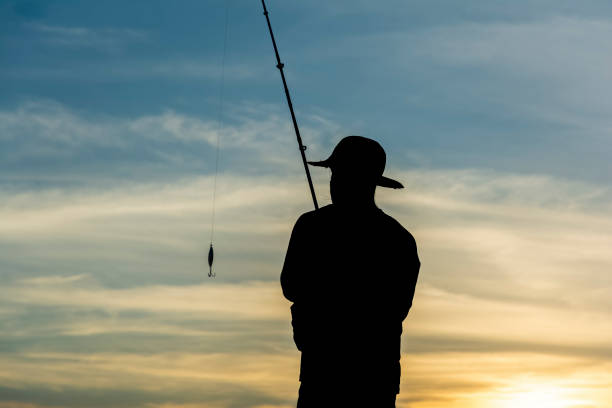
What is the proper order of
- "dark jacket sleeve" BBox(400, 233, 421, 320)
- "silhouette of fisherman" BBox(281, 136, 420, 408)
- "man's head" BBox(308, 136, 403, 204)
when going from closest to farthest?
1. "man's head" BBox(308, 136, 403, 204)
2. "silhouette of fisherman" BBox(281, 136, 420, 408)
3. "dark jacket sleeve" BBox(400, 233, 421, 320)

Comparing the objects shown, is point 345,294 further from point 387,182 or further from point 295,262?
point 387,182

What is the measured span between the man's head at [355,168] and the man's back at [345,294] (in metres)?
0.11

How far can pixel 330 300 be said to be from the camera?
5863mm

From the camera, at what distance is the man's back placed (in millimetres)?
5836

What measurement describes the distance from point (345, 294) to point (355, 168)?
90 centimetres

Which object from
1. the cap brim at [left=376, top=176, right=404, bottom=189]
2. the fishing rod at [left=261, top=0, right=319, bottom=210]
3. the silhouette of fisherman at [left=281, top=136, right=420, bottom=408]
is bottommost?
the silhouette of fisherman at [left=281, top=136, right=420, bottom=408]

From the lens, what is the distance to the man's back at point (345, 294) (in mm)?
5836

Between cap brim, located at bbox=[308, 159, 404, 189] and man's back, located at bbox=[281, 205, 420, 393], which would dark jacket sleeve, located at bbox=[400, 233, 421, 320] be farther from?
cap brim, located at bbox=[308, 159, 404, 189]

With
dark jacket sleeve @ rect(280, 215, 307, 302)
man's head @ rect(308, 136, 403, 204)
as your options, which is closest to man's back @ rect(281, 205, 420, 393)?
dark jacket sleeve @ rect(280, 215, 307, 302)

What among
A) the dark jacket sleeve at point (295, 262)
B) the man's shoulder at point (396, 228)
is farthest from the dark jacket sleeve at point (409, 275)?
the dark jacket sleeve at point (295, 262)

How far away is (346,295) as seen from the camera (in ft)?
19.2

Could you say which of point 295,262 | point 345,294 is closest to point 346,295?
point 345,294

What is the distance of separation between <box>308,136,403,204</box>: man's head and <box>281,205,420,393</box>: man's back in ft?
0.35

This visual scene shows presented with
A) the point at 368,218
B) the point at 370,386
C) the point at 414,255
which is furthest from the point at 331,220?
the point at 370,386
